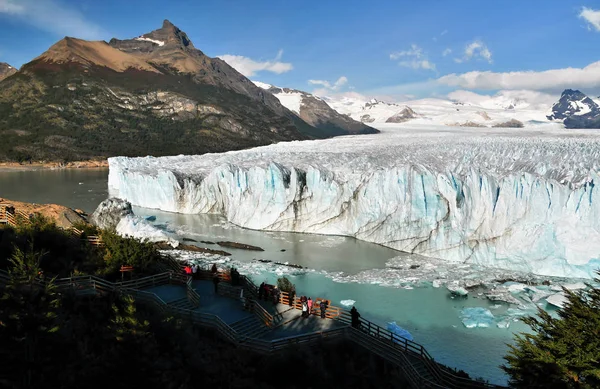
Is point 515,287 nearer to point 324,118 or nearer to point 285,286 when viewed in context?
point 285,286

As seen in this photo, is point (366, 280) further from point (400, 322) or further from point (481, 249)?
point (481, 249)

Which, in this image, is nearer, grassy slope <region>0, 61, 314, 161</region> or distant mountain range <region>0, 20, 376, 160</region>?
grassy slope <region>0, 61, 314, 161</region>

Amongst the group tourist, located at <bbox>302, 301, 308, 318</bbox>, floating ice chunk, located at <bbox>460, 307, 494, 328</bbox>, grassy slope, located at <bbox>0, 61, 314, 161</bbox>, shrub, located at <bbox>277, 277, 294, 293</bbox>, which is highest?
grassy slope, located at <bbox>0, 61, 314, 161</bbox>

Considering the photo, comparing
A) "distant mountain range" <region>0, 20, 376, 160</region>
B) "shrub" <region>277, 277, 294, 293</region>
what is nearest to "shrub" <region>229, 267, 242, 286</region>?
"shrub" <region>277, 277, 294, 293</region>

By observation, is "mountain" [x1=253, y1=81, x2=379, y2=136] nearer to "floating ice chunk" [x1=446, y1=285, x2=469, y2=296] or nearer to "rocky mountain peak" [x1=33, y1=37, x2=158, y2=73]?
"rocky mountain peak" [x1=33, y1=37, x2=158, y2=73]

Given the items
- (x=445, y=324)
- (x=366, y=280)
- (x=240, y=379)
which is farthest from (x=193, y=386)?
(x=366, y=280)

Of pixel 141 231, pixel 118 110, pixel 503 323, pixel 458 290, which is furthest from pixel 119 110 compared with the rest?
pixel 503 323
